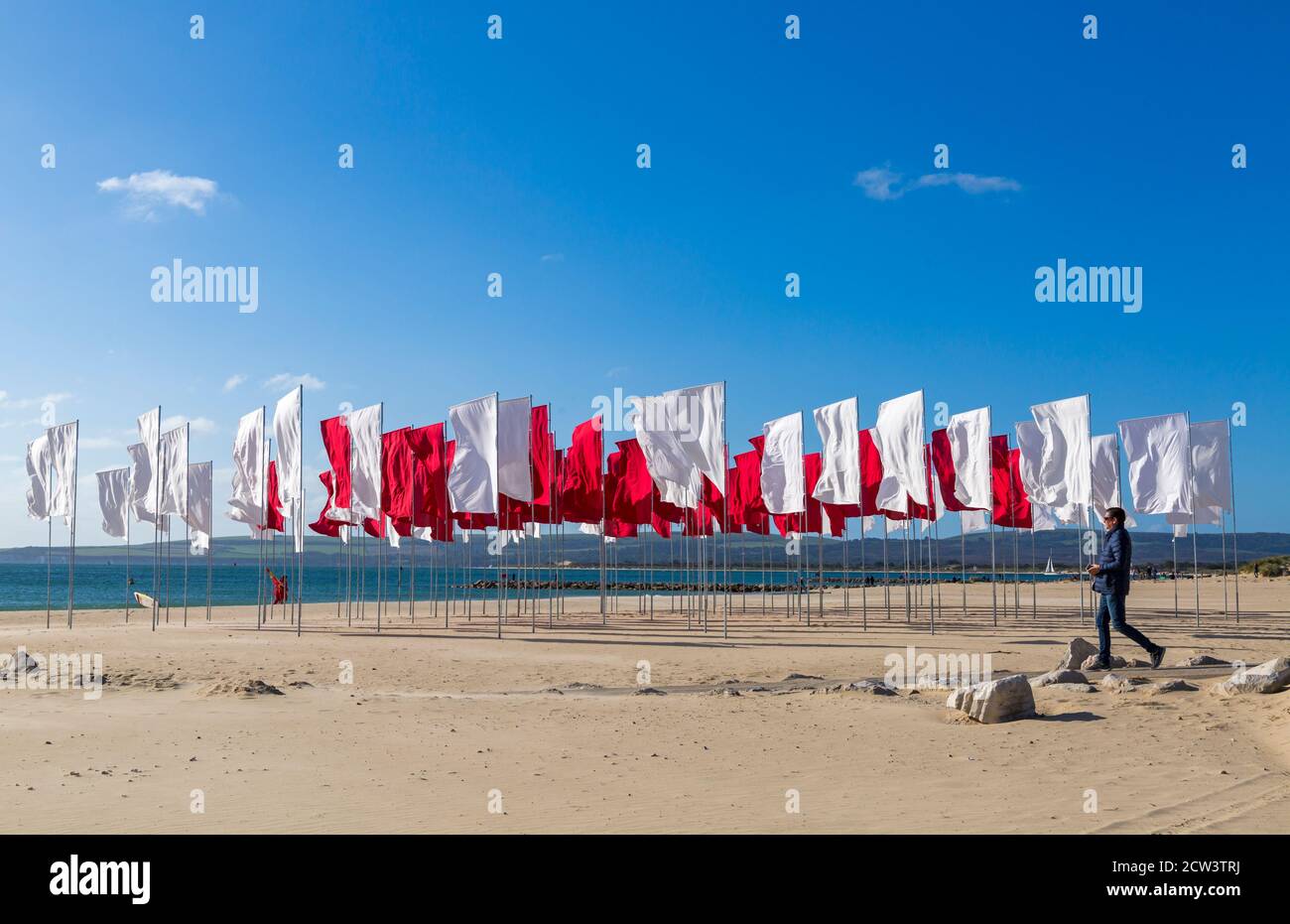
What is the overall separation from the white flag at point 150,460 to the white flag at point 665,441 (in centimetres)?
1460

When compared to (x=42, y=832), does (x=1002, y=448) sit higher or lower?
higher

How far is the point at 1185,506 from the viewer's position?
918 inches

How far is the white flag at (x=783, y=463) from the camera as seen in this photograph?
23859 mm

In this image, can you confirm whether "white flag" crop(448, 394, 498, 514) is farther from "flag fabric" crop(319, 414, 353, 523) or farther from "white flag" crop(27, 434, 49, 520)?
"white flag" crop(27, 434, 49, 520)

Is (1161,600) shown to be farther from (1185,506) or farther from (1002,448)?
(1185,506)

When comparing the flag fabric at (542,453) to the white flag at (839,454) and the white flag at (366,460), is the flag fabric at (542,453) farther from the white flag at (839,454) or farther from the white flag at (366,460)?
the white flag at (839,454)

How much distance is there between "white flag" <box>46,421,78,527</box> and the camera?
27250mm

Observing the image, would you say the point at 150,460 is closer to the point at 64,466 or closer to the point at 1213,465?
the point at 64,466

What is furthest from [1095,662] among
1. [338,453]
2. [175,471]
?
[175,471]

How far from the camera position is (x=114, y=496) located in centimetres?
2958

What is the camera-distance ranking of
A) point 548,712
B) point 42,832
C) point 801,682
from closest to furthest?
point 42,832
point 548,712
point 801,682

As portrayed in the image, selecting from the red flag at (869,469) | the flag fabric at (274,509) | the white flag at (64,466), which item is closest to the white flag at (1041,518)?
the red flag at (869,469)
